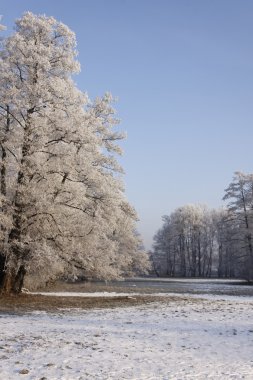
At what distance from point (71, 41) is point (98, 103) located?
Result: 16.3 feet

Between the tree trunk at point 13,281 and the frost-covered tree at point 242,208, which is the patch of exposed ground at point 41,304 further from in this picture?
the frost-covered tree at point 242,208

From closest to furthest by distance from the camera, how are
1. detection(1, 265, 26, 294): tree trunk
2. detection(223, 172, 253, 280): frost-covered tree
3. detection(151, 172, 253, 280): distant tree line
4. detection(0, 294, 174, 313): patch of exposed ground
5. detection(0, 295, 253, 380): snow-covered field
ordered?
detection(0, 295, 253, 380): snow-covered field, detection(0, 294, 174, 313): patch of exposed ground, detection(1, 265, 26, 294): tree trunk, detection(223, 172, 253, 280): frost-covered tree, detection(151, 172, 253, 280): distant tree line

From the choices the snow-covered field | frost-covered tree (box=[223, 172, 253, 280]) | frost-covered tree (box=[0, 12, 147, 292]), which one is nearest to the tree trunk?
frost-covered tree (box=[0, 12, 147, 292])

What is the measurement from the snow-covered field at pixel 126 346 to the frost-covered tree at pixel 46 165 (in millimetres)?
5552

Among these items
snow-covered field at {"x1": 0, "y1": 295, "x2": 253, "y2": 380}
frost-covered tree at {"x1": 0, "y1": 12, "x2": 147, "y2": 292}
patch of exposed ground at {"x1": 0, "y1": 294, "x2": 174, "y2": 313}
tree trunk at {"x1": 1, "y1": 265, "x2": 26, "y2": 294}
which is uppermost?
frost-covered tree at {"x1": 0, "y1": 12, "x2": 147, "y2": 292}

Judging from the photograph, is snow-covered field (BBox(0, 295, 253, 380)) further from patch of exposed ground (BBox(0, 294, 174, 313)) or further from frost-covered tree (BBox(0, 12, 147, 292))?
frost-covered tree (BBox(0, 12, 147, 292))

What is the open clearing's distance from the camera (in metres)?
9.62

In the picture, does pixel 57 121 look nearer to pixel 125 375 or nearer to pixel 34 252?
pixel 34 252

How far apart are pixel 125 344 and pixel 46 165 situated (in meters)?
12.1

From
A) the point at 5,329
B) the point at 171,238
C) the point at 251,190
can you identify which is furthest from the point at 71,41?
the point at 171,238

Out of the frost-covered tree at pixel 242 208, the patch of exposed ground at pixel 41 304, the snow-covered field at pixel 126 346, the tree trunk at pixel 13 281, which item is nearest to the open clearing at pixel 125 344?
the snow-covered field at pixel 126 346

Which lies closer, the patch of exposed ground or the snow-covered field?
the snow-covered field

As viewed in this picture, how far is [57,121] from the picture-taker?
893 inches

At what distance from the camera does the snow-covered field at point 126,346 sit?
9.59 metres
